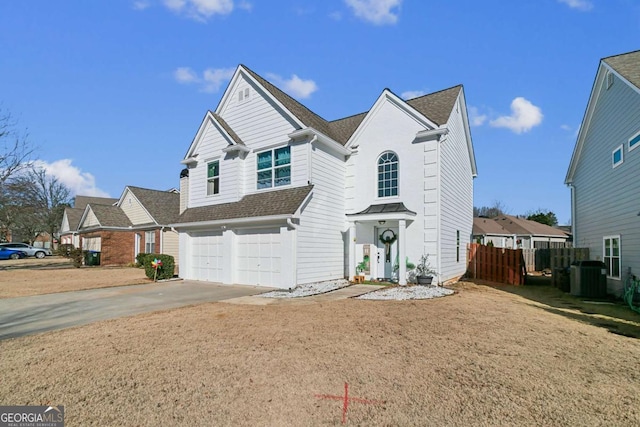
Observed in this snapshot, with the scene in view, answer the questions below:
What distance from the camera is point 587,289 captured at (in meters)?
12.2

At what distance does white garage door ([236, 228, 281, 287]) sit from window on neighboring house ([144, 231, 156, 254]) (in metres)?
16.0

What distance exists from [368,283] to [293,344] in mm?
8736

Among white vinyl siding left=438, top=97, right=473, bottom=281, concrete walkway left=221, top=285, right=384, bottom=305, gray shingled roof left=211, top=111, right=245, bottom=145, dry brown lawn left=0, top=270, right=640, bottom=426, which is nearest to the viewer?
dry brown lawn left=0, top=270, right=640, bottom=426

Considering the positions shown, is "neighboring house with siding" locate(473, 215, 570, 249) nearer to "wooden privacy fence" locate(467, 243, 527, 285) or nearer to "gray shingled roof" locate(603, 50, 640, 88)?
"wooden privacy fence" locate(467, 243, 527, 285)

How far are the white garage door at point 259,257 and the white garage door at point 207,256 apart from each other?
1.40 meters

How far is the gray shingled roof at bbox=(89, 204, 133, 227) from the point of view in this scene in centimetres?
2886

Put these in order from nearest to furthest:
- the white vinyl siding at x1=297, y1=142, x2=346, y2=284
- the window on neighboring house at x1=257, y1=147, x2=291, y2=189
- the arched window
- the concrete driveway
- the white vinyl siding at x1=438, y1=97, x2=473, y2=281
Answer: the concrete driveway → the white vinyl siding at x1=297, y1=142, x2=346, y2=284 → the white vinyl siding at x1=438, y1=97, x2=473, y2=281 → the window on neighboring house at x1=257, y1=147, x2=291, y2=189 → the arched window

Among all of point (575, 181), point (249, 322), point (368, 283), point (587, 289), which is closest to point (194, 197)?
point (368, 283)

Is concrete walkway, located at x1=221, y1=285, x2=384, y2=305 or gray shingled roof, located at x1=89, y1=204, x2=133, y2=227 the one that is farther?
gray shingled roof, located at x1=89, y1=204, x2=133, y2=227

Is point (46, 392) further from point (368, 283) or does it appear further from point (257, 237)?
point (368, 283)

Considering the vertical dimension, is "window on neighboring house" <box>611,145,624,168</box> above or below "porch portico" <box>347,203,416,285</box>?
above

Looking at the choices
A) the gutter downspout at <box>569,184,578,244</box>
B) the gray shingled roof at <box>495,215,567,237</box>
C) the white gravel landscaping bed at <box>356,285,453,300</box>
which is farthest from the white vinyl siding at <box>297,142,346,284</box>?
the gray shingled roof at <box>495,215,567,237</box>

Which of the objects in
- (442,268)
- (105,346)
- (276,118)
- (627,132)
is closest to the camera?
(105,346)

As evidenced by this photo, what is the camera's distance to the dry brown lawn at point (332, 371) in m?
3.62
